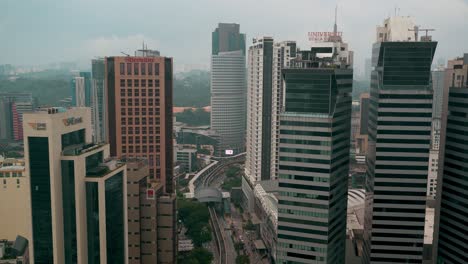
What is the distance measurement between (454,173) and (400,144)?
313 cm

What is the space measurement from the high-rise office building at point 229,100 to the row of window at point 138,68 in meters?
34.4

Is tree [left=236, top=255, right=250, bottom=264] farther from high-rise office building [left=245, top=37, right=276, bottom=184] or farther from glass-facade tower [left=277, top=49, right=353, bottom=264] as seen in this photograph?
high-rise office building [left=245, top=37, right=276, bottom=184]

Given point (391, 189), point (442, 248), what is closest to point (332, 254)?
point (391, 189)

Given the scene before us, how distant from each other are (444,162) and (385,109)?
4348 mm

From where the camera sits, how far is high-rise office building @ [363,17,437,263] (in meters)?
23.3

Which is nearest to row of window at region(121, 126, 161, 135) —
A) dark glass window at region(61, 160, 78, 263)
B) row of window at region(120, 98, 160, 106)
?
row of window at region(120, 98, 160, 106)

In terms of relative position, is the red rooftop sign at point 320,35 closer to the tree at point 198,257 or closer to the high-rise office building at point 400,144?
the high-rise office building at point 400,144

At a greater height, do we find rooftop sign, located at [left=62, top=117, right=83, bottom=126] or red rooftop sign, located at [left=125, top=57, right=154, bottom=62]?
red rooftop sign, located at [left=125, top=57, right=154, bottom=62]

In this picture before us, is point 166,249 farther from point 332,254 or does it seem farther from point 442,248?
point 442,248

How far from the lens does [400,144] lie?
932 inches

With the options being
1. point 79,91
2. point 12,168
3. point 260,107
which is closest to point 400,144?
point 260,107

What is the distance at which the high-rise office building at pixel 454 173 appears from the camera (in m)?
23.3

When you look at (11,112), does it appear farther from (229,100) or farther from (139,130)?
(139,130)

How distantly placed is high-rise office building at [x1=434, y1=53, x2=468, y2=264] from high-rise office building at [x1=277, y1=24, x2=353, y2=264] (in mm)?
6132
